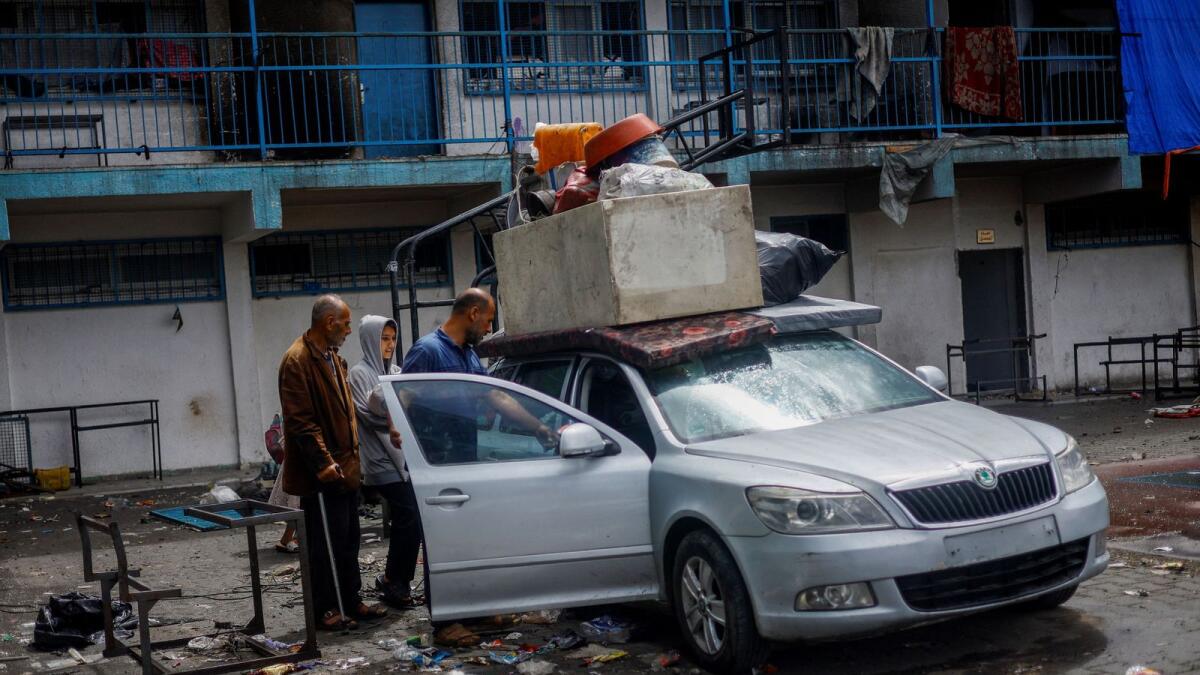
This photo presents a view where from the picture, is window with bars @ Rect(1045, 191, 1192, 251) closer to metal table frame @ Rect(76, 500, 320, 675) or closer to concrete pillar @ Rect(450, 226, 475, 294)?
concrete pillar @ Rect(450, 226, 475, 294)

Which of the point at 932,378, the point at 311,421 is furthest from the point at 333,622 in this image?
the point at 932,378

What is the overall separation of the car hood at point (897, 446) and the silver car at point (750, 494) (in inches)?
0.5

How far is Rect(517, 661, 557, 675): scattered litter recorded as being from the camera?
5.91m

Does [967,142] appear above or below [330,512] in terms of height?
above

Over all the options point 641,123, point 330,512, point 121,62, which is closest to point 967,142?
point 641,123

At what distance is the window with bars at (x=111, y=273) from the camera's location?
14539mm

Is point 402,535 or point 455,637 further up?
point 402,535

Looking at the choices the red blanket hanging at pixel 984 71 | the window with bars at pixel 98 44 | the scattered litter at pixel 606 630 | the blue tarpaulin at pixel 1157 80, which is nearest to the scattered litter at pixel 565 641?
the scattered litter at pixel 606 630

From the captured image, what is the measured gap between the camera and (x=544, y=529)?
5.99 metres

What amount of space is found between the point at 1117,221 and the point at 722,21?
6861 millimetres

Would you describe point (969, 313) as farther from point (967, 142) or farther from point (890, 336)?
point (967, 142)

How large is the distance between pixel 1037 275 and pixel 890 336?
2.57 m

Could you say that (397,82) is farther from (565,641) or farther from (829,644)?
(829,644)

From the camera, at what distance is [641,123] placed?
26.4 feet
